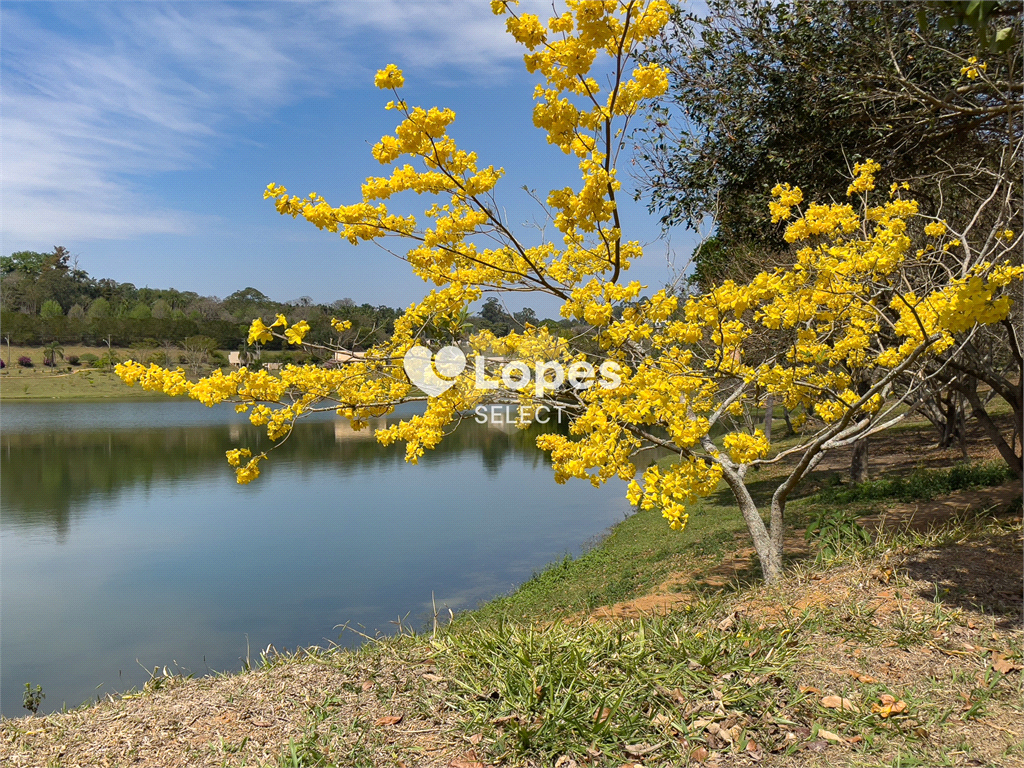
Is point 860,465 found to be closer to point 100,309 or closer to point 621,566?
point 621,566

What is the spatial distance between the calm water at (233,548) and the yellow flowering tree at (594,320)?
2.14m

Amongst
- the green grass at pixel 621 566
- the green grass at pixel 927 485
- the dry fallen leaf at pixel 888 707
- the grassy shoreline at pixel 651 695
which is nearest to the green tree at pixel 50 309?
the green grass at pixel 621 566

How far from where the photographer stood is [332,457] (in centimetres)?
2620

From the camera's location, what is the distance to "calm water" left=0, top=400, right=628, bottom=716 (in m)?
9.40

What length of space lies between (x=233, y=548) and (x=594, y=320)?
37.4ft

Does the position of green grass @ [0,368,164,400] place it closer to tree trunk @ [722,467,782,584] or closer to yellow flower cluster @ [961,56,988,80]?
tree trunk @ [722,467,782,584]

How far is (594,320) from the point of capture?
5.14 meters

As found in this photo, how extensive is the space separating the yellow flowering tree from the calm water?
2140 millimetres

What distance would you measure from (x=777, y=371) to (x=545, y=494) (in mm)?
13848

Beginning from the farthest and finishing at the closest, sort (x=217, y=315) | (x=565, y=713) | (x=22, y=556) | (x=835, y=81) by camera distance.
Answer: (x=217, y=315)
(x=22, y=556)
(x=835, y=81)
(x=565, y=713)

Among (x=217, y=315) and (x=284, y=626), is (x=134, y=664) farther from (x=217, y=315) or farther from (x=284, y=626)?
(x=217, y=315)

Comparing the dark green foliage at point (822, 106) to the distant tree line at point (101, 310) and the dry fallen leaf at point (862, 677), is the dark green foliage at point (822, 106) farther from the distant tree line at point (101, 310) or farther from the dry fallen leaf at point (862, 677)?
the distant tree line at point (101, 310)

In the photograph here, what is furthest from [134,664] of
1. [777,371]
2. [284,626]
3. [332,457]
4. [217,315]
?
[217,315]

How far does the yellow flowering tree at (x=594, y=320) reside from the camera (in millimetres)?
4699
